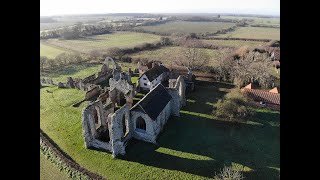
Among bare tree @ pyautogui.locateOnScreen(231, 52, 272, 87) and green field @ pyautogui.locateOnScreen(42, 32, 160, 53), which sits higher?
green field @ pyautogui.locateOnScreen(42, 32, 160, 53)

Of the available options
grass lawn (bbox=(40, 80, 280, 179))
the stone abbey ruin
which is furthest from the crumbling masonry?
grass lawn (bbox=(40, 80, 280, 179))

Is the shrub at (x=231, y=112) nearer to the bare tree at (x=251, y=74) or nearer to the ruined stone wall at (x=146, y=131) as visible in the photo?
the ruined stone wall at (x=146, y=131)

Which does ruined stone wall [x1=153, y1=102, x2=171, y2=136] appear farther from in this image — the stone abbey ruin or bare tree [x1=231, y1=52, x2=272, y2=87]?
bare tree [x1=231, y1=52, x2=272, y2=87]

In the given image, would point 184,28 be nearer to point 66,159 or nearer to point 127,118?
point 127,118

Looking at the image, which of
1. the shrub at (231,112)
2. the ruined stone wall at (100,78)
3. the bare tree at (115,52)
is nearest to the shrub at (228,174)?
the shrub at (231,112)

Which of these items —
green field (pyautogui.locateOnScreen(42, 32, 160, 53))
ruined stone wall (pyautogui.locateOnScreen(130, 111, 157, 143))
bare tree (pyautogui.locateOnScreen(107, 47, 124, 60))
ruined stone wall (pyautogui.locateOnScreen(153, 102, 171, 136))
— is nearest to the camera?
ruined stone wall (pyautogui.locateOnScreen(130, 111, 157, 143))

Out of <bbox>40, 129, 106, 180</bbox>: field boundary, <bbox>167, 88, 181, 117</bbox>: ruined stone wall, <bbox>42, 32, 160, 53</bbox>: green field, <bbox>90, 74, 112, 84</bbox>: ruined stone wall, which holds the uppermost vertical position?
<bbox>42, 32, 160, 53</bbox>: green field

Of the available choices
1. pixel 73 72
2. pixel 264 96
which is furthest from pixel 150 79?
pixel 73 72
